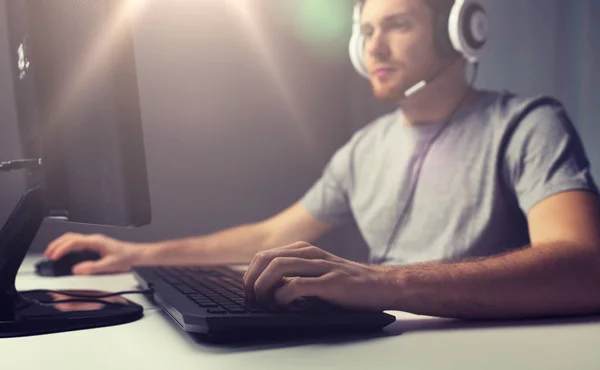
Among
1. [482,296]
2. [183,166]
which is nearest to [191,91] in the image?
[183,166]

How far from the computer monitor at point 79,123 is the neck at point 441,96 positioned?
963 mm

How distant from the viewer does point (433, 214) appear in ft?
4.30

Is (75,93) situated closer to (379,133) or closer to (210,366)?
(210,366)

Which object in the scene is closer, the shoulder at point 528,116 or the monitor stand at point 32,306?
the monitor stand at point 32,306

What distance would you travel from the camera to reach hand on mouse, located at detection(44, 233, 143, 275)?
1121 millimetres

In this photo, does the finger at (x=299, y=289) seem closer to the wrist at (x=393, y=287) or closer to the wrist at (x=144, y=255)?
the wrist at (x=393, y=287)

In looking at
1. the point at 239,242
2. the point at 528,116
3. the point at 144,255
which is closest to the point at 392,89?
the point at 528,116

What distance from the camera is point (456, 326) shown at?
0.57 m

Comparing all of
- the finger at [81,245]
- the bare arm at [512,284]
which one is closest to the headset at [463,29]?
the bare arm at [512,284]

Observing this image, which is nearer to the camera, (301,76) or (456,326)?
(456,326)

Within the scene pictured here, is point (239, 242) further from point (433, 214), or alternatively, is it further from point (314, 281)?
point (314, 281)

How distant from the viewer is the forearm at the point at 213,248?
129 cm

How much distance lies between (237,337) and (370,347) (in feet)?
0.38

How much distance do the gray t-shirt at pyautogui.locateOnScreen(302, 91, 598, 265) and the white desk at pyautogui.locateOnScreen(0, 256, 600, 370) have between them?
47 cm
